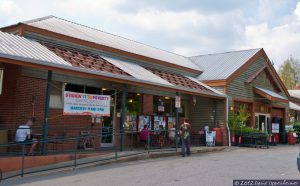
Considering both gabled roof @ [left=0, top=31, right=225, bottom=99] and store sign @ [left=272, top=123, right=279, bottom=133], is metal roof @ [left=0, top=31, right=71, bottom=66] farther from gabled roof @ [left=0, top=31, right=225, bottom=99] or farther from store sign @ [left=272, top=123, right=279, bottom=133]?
store sign @ [left=272, top=123, right=279, bottom=133]

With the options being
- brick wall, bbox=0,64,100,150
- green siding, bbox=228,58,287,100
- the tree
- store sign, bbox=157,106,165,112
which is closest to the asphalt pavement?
brick wall, bbox=0,64,100,150

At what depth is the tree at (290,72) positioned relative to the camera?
6172 centimetres

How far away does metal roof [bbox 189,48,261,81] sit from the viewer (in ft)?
82.1

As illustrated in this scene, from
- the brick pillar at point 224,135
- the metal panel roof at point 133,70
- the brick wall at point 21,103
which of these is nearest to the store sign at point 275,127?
the brick pillar at point 224,135

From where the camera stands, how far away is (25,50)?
516 inches

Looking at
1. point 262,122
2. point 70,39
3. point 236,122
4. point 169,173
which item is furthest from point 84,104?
point 262,122

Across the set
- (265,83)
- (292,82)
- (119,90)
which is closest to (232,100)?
(265,83)

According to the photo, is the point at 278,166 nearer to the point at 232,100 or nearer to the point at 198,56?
the point at 232,100

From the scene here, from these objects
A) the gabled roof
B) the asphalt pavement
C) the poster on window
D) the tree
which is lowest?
the asphalt pavement

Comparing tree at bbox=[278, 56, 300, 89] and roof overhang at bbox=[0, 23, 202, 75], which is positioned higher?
tree at bbox=[278, 56, 300, 89]

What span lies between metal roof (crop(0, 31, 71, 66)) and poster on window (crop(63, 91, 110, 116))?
1399 millimetres

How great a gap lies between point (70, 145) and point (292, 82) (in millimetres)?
52519

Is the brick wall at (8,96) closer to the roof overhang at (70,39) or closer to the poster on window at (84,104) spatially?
the roof overhang at (70,39)

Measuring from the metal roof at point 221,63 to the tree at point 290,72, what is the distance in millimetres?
35741
